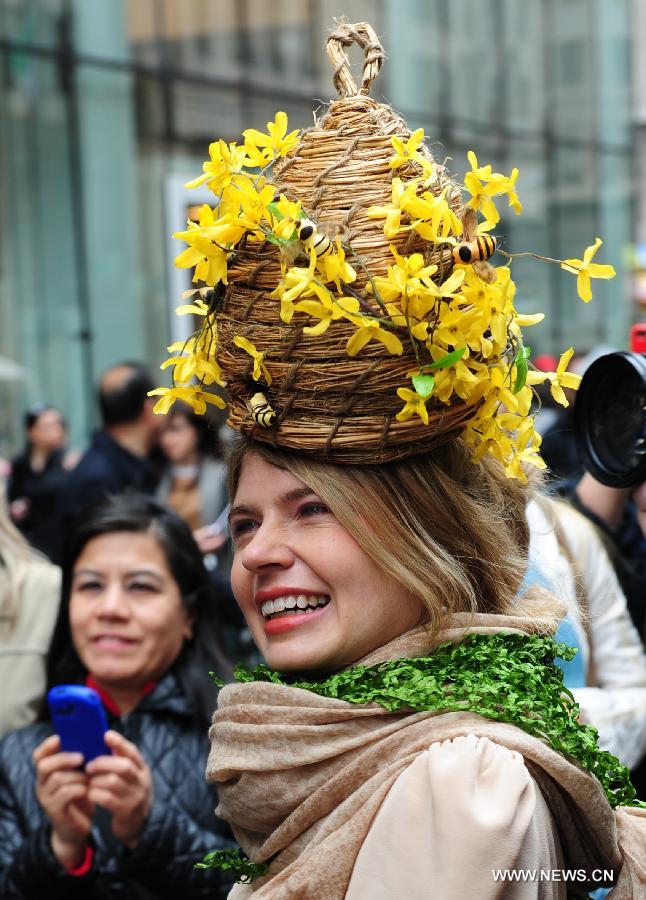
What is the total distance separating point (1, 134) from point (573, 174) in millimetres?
10005

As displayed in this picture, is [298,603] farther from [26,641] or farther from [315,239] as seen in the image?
[26,641]

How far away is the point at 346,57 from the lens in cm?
219

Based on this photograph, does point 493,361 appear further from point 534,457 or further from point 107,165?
point 107,165

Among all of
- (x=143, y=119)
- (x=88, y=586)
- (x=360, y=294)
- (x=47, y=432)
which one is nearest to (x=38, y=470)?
(x=47, y=432)

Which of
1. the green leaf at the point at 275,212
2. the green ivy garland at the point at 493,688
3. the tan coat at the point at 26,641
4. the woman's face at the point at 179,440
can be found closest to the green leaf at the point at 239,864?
the green ivy garland at the point at 493,688

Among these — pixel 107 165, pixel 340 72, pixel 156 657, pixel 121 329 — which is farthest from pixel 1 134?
pixel 340 72

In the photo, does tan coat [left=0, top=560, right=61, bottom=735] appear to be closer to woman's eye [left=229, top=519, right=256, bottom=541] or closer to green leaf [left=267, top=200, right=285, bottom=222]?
woman's eye [left=229, top=519, right=256, bottom=541]

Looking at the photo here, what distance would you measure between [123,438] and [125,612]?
11.4 ft

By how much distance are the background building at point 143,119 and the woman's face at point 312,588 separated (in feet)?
19.4

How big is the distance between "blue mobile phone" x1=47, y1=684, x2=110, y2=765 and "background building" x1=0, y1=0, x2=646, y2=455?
5263mm

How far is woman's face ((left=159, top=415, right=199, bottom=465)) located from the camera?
24.5 feet

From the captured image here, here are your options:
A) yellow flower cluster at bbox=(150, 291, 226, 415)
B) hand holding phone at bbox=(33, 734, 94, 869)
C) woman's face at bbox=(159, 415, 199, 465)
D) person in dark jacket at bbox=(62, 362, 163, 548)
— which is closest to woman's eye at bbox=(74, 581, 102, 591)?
hand holding phone at bbox=(33, 734, 94, 869)

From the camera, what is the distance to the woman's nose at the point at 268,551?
2.01 m

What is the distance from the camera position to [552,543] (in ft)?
10.4
